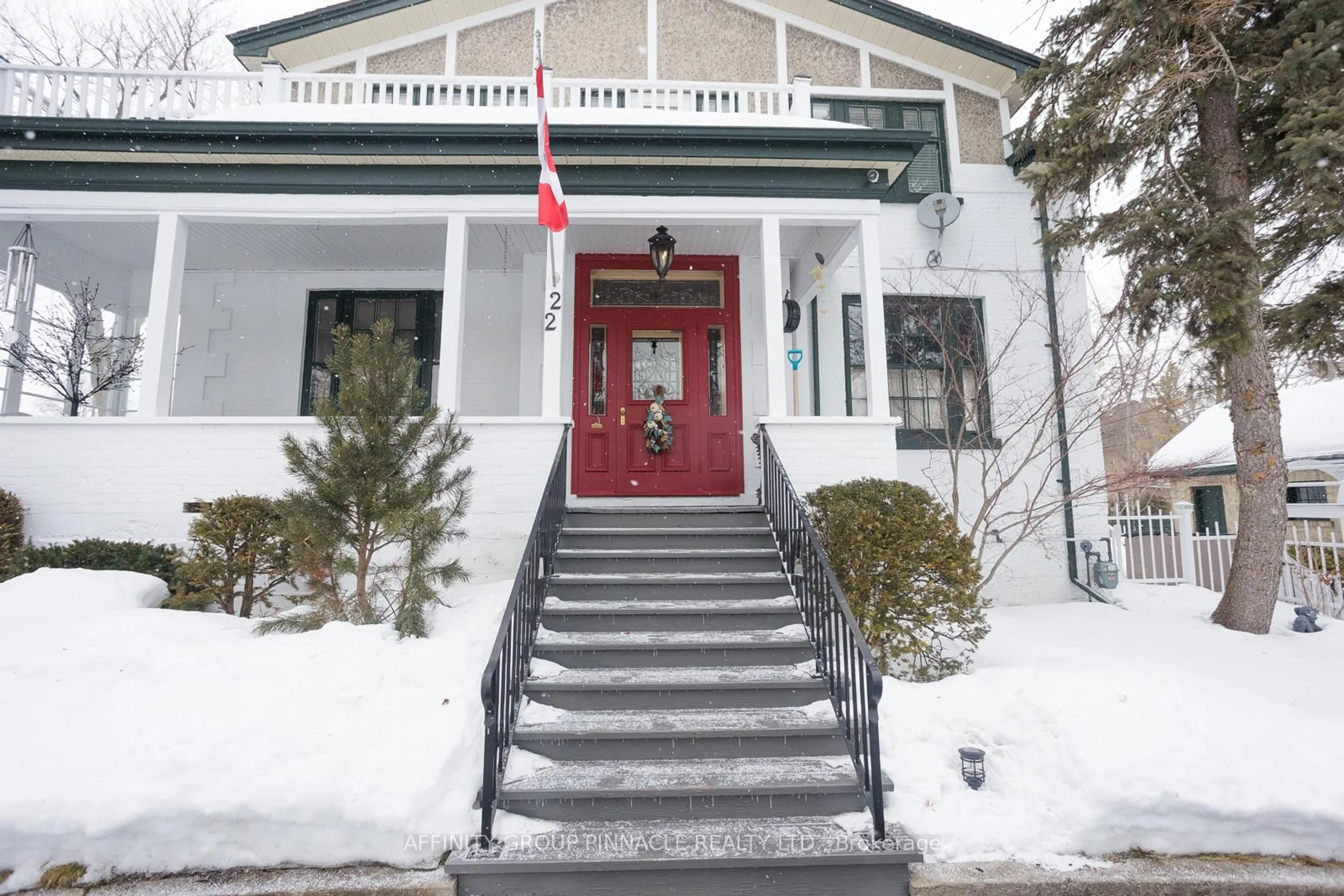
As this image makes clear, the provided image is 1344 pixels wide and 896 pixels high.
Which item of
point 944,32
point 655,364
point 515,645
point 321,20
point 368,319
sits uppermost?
point 944,32

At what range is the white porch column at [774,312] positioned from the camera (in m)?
5.89

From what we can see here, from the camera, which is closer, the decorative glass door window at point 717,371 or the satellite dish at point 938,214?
the decorative glass door window at point 717,371

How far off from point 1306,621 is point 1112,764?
4.49 meters

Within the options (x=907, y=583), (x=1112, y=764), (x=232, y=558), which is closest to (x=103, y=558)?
(x=232, y=558)

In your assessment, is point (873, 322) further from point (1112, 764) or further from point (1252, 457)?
point (1112, 764)

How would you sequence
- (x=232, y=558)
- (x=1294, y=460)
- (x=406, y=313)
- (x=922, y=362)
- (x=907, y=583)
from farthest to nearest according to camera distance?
1. (x=1294, y=460)
2. (x=922, y=362)
3. (x=406, y=313)
4. (x=232, y=558)
5. (x=907, y=583)

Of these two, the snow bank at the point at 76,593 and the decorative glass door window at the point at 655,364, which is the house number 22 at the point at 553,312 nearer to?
the decorative glass door window at the point at 655,364

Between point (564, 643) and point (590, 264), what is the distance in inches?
187

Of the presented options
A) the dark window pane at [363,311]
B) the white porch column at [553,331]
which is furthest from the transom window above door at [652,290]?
the dark window pane at [363,311]

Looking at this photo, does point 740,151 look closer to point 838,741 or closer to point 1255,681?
point 838,741

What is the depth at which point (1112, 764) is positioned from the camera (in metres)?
3.05

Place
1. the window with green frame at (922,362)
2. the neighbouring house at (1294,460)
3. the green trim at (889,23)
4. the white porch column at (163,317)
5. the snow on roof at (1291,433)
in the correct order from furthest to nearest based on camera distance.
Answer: the snow on roof at (1291,433)
the neighbouring house at (1294,460)
the green trim at (889,23)
the window with green frame at (922,362)
the white porch column at (163,317)

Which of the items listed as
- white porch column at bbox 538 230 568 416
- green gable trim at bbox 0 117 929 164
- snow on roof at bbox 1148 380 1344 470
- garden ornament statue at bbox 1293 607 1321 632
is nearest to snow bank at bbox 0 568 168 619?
white porch column at bbox 538 230 568 416

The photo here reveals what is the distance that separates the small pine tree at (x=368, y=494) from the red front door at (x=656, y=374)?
2762mm
